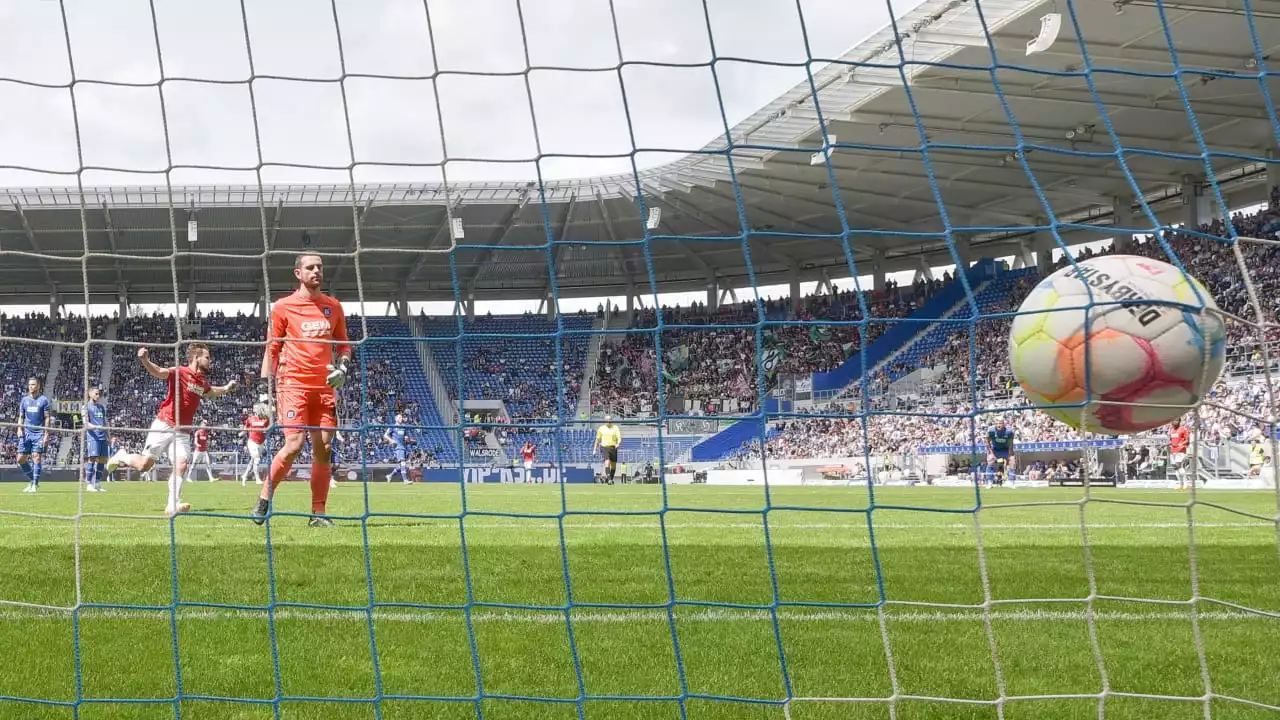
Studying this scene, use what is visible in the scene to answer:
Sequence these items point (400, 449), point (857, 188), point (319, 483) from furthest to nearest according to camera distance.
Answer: point (400, 449)
point (857, 188)
point (319, 483)

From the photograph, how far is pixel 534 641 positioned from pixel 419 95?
2237mm

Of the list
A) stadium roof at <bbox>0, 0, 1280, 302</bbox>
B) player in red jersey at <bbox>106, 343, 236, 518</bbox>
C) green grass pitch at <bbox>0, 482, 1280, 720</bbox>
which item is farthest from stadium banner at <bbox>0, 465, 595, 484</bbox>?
green grass pitch at <bbox>0, 482, 1280, 720</bbox>

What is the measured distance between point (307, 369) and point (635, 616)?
12.3 feet

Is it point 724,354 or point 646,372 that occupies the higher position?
point 646,372

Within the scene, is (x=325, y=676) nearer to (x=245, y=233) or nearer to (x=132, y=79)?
(x=132, y=79)

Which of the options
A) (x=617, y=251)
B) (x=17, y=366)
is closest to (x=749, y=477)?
(x=617, y=251)

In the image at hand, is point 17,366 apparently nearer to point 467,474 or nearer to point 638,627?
point 467,474

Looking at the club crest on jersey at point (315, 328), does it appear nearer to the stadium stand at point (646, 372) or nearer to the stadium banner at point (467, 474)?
the stadium stand at point (646, 372)

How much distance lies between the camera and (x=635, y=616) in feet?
14.5

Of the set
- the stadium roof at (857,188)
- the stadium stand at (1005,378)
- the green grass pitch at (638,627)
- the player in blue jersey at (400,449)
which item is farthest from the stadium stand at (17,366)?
the green grass pitch at (638,627)

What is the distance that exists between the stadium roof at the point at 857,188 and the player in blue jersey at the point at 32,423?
1.73m

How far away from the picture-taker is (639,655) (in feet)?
12.3

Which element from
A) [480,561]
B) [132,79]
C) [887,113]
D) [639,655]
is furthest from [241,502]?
[887,113]

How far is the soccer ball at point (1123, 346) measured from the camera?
405 centimetres
